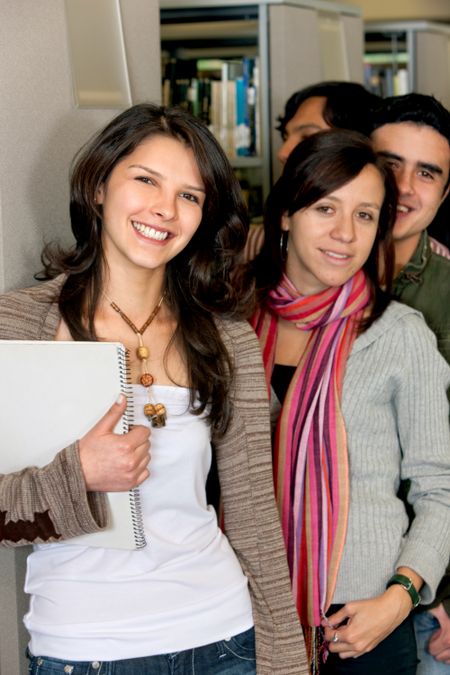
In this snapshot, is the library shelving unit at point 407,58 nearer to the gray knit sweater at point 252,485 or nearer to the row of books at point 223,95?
the row of books at point 223,95

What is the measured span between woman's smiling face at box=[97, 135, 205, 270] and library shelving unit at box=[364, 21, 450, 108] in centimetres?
459

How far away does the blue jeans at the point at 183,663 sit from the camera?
5.45 feet

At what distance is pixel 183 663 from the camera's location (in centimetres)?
173

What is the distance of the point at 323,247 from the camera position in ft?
7.48

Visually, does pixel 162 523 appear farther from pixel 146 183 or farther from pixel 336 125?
pixel 336 125

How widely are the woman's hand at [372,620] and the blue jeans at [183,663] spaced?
10.5 inches

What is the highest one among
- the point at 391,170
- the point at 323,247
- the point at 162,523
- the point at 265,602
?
the point at 391,170

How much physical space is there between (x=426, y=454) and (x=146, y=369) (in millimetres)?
647

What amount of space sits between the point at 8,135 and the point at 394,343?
0.91m

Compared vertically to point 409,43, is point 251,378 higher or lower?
lower

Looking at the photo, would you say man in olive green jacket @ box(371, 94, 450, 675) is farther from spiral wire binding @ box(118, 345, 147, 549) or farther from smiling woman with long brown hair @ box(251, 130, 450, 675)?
spiral wire binding @ box(118, 345, 147, 549)

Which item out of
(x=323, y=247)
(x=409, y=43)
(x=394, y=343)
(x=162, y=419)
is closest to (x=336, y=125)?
(x=323, y=247)

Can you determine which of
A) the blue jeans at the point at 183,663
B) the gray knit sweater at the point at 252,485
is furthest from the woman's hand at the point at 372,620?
the blue jeans at the point at 183,663

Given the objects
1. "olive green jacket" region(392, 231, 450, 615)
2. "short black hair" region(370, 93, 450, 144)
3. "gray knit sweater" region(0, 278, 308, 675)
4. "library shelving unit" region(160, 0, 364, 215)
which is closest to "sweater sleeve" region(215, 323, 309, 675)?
"gray knit sweater" region(0, 278, 308, 675)
